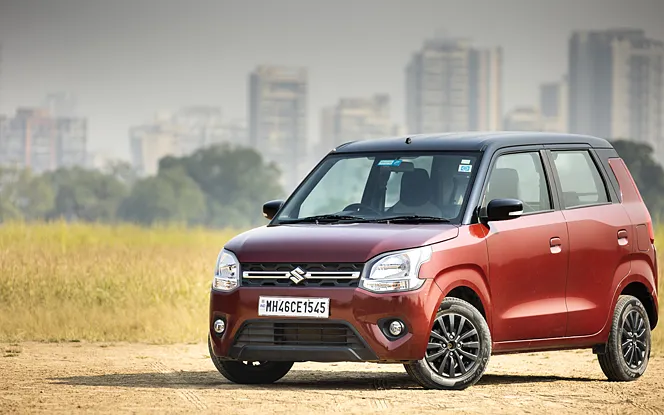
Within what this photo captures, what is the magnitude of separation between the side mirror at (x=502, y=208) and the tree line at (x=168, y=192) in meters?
154

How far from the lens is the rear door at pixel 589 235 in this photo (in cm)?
1229

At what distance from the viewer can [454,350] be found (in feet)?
36.4

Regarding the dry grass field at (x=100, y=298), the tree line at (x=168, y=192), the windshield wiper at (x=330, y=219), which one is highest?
the windshield wiper at (x=330, y=219)

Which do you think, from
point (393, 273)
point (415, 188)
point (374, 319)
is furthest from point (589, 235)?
point (374, 319)

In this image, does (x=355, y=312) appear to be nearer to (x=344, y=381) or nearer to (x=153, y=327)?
(x=344, y=381)

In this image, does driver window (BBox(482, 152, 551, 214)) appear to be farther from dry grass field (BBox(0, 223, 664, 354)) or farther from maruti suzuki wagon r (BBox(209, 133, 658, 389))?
dry grass field (BBox(0, 223, 664, 354))

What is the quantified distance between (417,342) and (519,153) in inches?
86.7

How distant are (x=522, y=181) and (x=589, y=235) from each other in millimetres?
787

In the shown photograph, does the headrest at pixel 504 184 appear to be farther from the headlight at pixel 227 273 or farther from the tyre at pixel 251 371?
the tyre at pixel 251 371

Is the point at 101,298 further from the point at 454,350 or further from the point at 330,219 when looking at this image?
the point at 454,350

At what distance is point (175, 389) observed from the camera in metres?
11.6

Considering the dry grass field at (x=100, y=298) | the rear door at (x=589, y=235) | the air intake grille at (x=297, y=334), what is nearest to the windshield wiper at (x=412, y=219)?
the air intake grille at (x=297, y=334)

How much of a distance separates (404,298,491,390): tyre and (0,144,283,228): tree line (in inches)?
6204

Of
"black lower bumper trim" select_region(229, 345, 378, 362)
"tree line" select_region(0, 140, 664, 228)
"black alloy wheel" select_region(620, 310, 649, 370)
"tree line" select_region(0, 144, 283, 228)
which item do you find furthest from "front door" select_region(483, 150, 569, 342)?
"tree line" select_region(0, 144, 283, 228)
